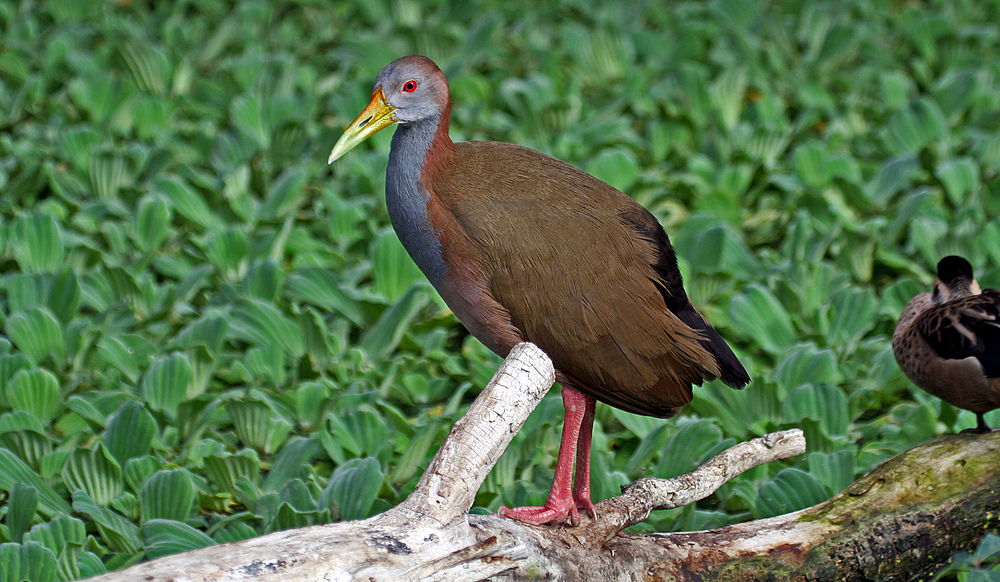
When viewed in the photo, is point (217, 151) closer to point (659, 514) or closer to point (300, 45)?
point (300, 45)

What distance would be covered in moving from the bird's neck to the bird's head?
33 mm

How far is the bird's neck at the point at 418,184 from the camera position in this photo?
8.25 ft

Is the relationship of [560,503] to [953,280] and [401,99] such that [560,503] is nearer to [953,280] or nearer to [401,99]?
[401,99]

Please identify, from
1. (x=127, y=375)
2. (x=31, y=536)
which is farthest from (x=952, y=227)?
(x=31, y=536)

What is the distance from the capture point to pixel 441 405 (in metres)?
3.61

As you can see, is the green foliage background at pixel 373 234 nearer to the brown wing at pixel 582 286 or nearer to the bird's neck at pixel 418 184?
the brown wing at pixel 582 286

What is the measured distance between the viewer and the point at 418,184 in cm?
253

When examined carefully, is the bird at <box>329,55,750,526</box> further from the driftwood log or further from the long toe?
the driftwood log

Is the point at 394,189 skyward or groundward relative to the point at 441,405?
skyward

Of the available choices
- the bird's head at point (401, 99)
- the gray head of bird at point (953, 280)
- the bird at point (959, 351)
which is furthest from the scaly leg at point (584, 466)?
the gray head of bird at point (953, 280)

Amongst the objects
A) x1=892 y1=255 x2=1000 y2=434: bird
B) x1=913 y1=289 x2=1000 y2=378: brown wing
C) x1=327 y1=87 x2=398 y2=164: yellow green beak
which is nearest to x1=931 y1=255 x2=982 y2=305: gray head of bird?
x1=892 y1=255 x2=1000 y2=434: bird

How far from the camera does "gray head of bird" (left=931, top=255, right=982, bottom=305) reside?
3.19 metres

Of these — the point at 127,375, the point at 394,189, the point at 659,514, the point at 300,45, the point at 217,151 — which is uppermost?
the point at 300,45

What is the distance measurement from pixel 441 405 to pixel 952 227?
2202mm
